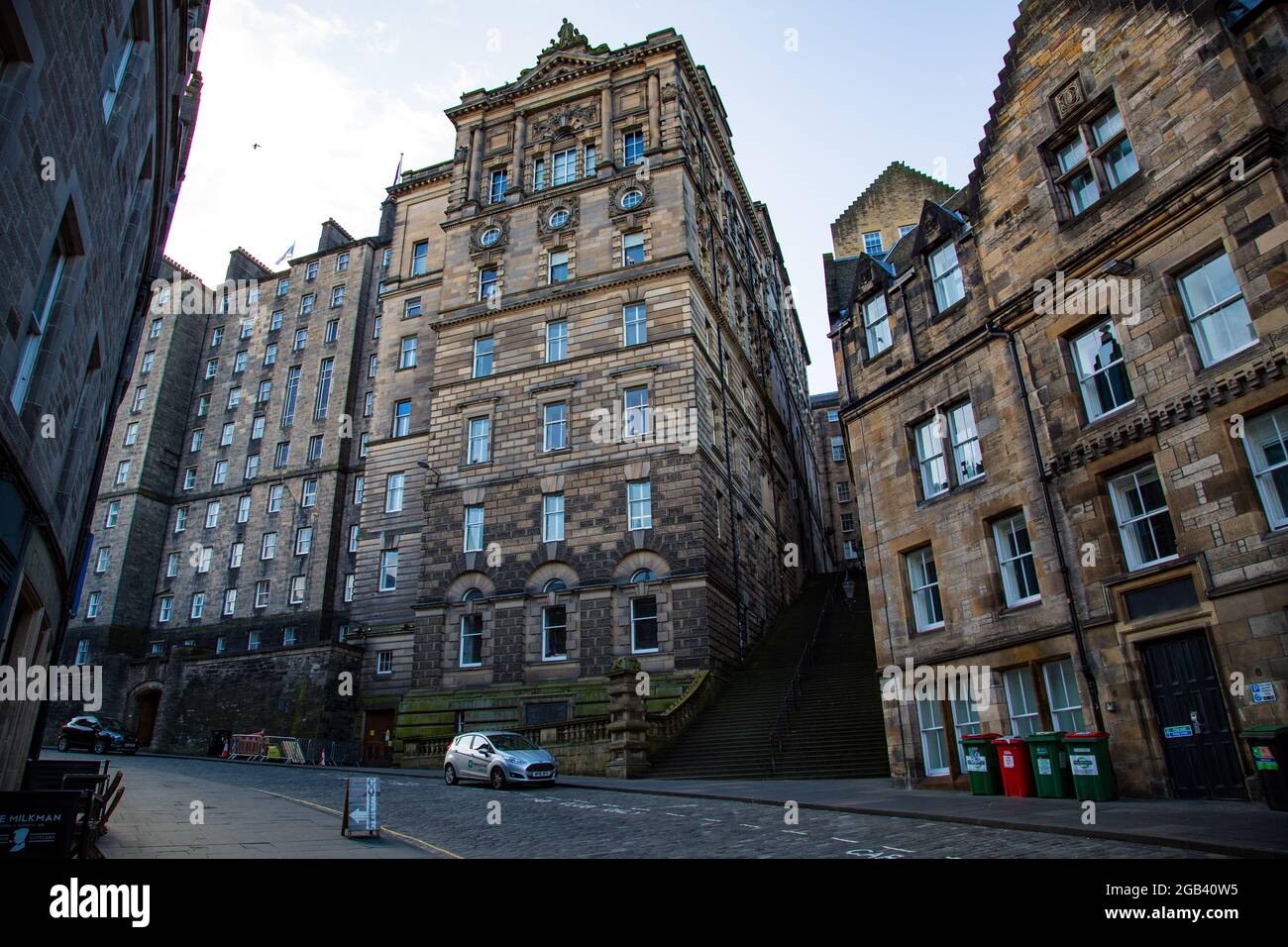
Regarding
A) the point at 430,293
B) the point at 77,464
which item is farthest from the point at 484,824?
the point at 430,293

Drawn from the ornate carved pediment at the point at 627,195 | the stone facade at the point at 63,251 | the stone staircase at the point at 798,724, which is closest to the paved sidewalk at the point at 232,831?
the stone facade at the point at 63,251

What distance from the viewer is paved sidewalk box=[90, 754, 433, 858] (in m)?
8.82

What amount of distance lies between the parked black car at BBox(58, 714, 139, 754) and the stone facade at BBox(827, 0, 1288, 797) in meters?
34.1

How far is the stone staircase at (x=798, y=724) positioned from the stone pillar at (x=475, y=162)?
26.1m

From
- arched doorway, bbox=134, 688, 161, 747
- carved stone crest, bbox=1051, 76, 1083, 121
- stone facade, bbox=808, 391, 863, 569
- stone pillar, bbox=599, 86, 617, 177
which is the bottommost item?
arched doorway, bbox=134, 688, 161, 747

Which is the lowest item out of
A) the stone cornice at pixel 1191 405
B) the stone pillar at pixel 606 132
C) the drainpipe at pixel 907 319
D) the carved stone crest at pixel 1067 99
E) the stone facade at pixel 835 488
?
the stone cornice at pixel 1191 405

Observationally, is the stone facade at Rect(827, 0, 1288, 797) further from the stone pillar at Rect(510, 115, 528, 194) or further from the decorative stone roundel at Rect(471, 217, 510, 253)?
the stone pillar at Rect(510, 115, 528, 194)

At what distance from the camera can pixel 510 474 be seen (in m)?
31.8

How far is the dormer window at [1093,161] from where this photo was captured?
15.0m

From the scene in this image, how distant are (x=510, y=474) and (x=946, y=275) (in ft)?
62.4

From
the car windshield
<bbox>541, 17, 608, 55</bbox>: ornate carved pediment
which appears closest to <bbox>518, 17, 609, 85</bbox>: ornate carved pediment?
<bbox>541, 17, 608, 55</bbox>: ornate carved pediment

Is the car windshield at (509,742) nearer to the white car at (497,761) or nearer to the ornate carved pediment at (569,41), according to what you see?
the white car at (497,761)
